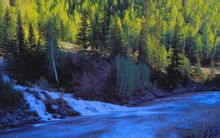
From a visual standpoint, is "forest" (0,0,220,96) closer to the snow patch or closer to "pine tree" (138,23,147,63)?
"pine tree" (138,23,147,63)

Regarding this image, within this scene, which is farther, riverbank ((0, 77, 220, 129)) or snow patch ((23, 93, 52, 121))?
snow patch ((23, 93, 52, 121))

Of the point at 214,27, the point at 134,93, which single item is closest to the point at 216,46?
the point at 214,27

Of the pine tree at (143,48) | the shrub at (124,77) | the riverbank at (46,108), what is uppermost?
the pine tree at (143,48)

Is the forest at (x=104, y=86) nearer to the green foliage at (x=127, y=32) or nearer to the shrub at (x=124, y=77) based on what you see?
the shrub at (x=124, y=77)

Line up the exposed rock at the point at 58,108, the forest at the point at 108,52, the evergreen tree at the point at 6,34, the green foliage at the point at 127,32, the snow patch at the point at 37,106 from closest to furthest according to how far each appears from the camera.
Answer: the snow patch at the point at 37,106 → the exposed rock at the point at 58,108 → the forest at the point at 108,52 → the green foliage at the point at 127,32 → the evergreen tree at the point at 6,34

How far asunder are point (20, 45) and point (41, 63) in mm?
5086

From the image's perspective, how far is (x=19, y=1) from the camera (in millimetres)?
147750

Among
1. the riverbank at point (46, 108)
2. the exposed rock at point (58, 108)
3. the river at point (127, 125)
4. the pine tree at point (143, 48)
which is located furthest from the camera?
the pine tree at point (143, 48)

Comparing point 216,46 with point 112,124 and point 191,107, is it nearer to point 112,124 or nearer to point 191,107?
point 191,107

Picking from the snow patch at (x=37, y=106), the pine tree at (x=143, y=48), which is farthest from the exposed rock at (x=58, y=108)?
the pine tree at (x=143, y=48)

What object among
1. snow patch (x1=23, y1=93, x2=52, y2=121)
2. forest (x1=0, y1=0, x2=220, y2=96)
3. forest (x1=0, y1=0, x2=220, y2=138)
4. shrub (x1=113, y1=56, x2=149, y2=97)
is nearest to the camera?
forest (x1=0, y1=0, x2=220, y2=138)

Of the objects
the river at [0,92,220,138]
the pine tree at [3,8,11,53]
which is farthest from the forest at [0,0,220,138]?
the pine tree at [3,8,11,53]

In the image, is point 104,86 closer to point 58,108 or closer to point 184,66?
point 58,108

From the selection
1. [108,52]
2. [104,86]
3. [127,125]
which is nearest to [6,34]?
[108,52]
